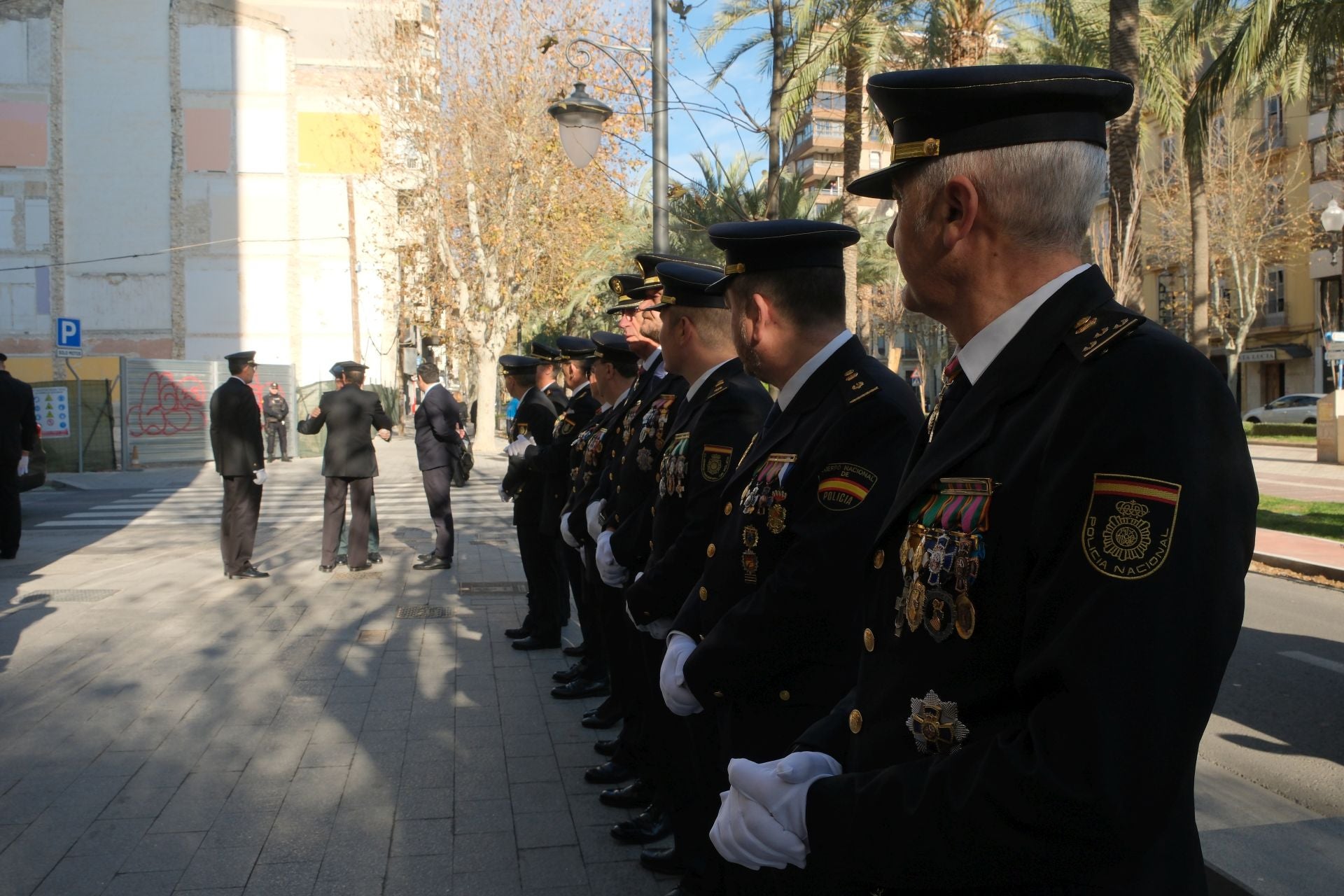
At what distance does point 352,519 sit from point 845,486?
9.37m

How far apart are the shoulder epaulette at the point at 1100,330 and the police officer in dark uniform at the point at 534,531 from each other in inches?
247

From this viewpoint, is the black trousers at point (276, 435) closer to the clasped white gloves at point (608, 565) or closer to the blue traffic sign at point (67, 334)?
the blue traffic sign at point (67, 334)

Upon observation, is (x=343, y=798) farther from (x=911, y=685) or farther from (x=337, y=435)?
(x=337, y=435)

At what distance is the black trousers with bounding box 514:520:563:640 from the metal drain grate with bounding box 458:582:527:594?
6.92 ft

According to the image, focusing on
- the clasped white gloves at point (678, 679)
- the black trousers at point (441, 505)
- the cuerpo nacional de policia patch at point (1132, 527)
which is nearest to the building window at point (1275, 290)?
the black trousers at point (441, 505)

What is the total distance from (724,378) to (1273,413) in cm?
4359

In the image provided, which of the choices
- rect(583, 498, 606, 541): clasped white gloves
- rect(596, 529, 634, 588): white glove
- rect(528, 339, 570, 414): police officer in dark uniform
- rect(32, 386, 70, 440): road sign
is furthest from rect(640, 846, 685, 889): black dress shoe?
rect(32, 386, 70, 440): road sign

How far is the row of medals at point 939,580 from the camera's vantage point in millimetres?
1477

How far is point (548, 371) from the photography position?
9.52 m

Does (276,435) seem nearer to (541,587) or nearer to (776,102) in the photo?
(776,102)

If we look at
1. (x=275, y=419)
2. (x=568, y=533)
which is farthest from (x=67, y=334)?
(x=568, y=533)

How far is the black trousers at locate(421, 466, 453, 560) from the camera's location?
11.0 m

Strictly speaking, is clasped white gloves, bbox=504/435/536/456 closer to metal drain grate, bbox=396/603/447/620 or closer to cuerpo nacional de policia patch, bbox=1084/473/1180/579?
metal drain grate, bbox=396/603/447/620

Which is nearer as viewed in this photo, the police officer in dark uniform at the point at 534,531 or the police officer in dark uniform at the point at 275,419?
the police officer in dark uniform at the point at 534,531
